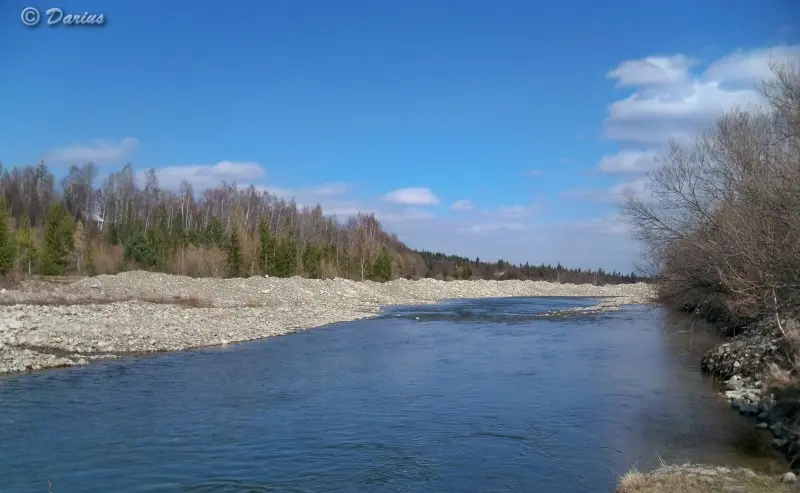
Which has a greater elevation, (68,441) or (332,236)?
(332,236)

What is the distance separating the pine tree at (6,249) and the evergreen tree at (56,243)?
8.12m

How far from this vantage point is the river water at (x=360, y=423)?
9.81 metres

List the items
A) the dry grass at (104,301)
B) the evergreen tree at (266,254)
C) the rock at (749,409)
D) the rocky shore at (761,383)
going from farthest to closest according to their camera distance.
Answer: the evergreen tree at (266,254)
the dry grass at (104,301)
the rock at (749,409)
the rocky shore at (761,383)

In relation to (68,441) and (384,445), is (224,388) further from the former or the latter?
(384,445)

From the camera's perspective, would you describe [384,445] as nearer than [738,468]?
No

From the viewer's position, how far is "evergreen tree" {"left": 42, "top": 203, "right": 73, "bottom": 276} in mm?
51594

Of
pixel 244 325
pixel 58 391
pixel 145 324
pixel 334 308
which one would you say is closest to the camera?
pixel 58 391

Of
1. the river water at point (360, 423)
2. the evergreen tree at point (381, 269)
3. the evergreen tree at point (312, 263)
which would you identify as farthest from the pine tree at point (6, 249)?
the evergreen tree at point (381, 269)

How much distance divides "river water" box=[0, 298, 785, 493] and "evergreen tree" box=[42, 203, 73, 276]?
36.1 metres

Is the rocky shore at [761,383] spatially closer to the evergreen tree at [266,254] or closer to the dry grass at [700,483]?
the dry grass at [700,483]

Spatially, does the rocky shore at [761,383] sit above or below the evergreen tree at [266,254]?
below

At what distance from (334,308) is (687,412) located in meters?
34.1

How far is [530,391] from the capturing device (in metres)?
16.6

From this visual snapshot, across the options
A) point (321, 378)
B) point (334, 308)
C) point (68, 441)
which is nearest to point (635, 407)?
point (321, 378)
